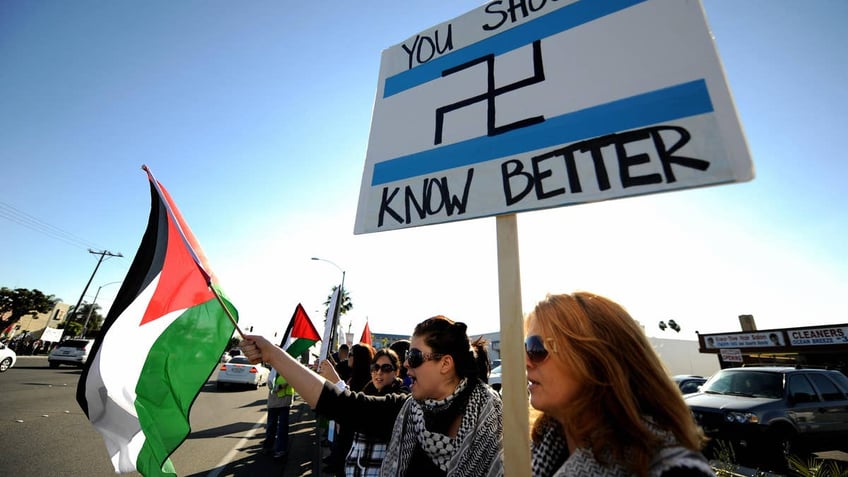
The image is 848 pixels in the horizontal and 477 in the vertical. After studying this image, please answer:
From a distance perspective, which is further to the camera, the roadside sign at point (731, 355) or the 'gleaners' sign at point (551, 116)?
the roadside sign at point (731, 355)

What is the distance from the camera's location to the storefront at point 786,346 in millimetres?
15359

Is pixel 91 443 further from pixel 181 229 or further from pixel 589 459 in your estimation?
pixel 589 459

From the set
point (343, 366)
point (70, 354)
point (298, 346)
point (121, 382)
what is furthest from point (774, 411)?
point (70, 354)

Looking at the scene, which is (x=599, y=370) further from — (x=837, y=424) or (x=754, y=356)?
(x=754, y=356)

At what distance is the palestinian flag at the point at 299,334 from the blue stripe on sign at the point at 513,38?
664 cm

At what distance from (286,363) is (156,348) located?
1.14m

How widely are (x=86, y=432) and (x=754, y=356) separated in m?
26.2

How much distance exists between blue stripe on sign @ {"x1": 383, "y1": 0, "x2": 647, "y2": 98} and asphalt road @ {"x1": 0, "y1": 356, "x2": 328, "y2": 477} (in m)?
6.57

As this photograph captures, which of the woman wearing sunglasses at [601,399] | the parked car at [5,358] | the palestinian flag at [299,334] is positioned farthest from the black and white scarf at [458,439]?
the parked car at [5,358]

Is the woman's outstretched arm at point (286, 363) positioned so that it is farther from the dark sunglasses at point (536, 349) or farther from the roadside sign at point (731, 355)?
the roadside sign at point (731, 355)

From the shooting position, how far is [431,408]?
2037mm

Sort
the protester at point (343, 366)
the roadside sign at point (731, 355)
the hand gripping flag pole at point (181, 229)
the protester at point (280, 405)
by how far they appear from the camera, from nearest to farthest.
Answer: the hand gripping flag pole at point (181, 229) < the protester at point (280, 405) < the protester at point (343, 366) < the roadside sign at point (731, 355)

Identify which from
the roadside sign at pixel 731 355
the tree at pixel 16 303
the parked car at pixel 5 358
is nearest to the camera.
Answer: the parked car at pixel 5 358

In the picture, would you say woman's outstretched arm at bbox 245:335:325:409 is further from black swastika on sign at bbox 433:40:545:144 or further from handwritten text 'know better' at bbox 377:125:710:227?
black swastika on sign at bbox 433:40:545:144
